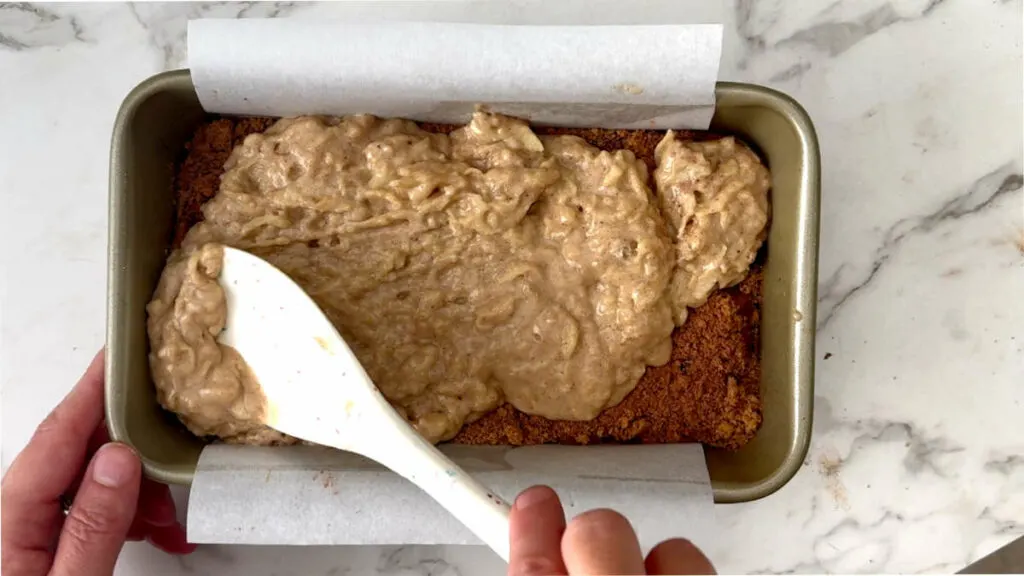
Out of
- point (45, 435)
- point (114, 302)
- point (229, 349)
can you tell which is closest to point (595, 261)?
point (229, 349)

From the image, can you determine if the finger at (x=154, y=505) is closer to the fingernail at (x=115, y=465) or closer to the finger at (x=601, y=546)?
the fingernail at (x=115, y=465)

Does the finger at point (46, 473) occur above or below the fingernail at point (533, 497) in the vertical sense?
below

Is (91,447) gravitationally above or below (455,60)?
below

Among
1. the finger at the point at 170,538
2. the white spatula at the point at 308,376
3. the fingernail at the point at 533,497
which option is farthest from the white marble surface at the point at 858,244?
the fingernail at the point at 533,497

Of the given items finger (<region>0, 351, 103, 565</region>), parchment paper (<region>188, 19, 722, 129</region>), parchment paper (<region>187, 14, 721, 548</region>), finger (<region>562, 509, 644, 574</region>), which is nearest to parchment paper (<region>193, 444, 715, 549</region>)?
parchment paper (<region>187, 14, 721, 548</region>)

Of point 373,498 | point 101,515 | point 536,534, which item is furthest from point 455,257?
point 101,515

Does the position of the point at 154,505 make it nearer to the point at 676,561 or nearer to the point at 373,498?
the point at 373,498

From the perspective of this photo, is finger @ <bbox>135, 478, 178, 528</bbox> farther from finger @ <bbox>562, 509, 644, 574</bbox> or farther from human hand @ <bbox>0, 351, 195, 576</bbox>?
finger @ <bbox>562, 509, 644, 574</bbox>
